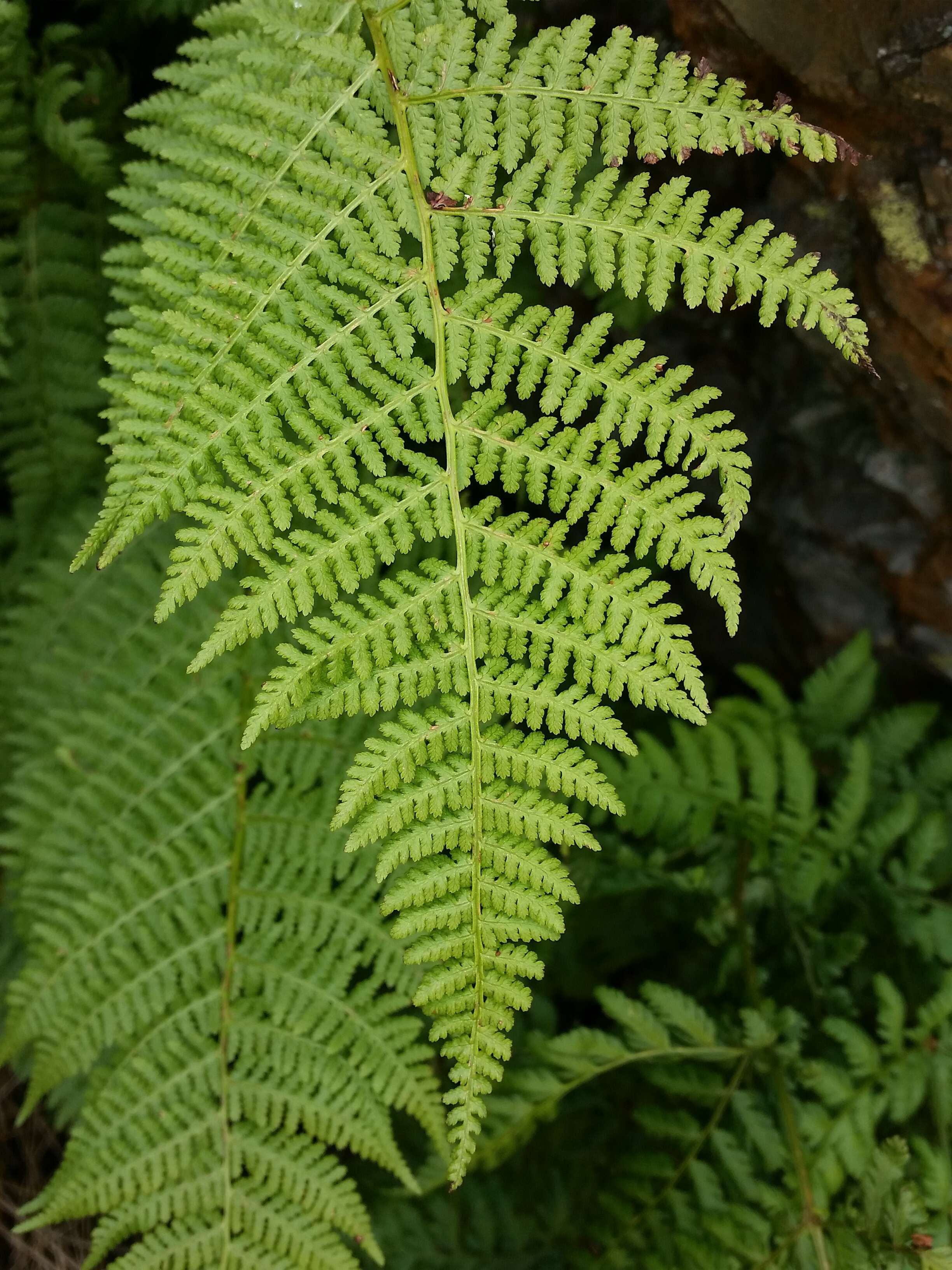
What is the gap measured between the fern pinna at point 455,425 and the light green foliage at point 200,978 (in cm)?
72

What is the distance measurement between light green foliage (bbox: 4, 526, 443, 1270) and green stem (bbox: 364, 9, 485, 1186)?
0.77 metres

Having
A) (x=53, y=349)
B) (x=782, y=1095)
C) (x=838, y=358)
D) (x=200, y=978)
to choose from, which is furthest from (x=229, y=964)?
(x=838, y=358)

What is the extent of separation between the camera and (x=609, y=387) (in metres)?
1.60

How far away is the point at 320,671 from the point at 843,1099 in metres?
1.83

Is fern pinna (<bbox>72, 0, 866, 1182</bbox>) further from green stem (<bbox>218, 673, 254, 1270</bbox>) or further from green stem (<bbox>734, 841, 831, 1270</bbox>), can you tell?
green stem (<bbox>734, 841, 831, 1270</bbox>)

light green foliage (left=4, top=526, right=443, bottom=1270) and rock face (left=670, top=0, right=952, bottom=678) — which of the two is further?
light green foliage (left=4, top=526, right=443, bottom=1270)

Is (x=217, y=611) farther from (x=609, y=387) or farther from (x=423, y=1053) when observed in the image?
(x=609, y=387)

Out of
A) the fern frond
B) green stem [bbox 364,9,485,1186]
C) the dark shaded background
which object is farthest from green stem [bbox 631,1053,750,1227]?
the fern frond

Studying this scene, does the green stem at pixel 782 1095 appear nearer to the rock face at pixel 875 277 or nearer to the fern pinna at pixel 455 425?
the rock face at pixel 875 277

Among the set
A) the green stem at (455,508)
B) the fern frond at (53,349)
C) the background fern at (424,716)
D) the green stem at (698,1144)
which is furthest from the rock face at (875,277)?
the fern frond at (53,349)

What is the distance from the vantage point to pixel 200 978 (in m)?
2.35

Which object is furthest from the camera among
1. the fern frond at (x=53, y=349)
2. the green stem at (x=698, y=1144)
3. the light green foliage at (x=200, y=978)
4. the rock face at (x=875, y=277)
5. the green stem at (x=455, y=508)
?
the fern frond at (x=53, y=349)

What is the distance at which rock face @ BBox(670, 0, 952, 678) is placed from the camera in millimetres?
1886

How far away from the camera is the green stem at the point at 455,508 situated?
1.54 m
